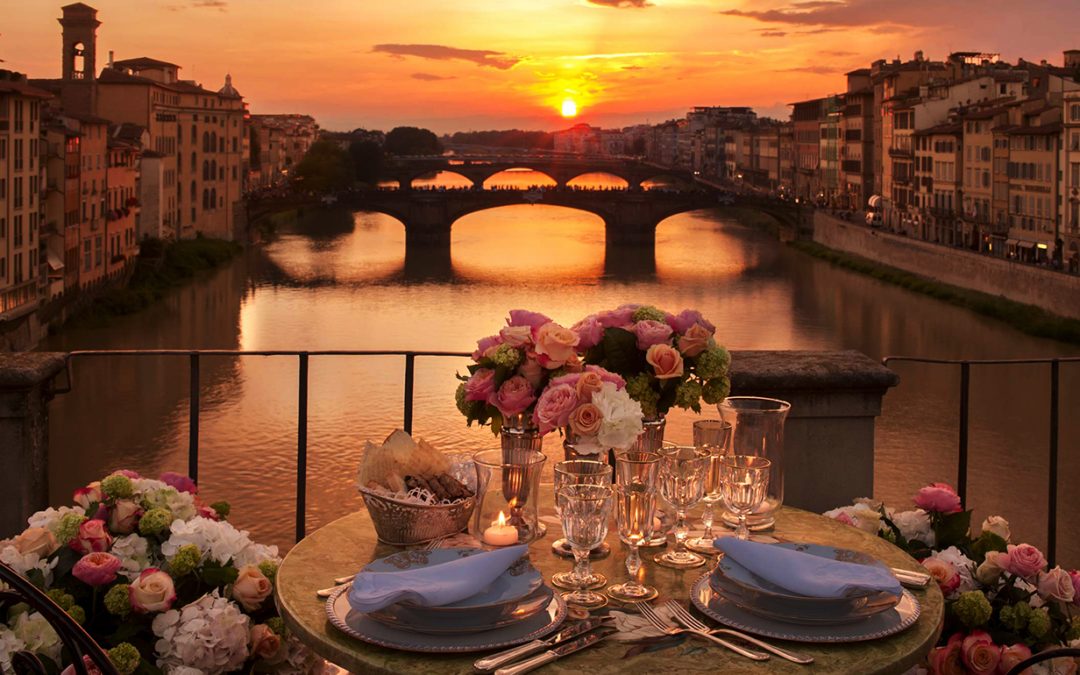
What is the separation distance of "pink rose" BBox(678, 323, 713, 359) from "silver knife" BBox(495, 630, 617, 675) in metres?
0.43

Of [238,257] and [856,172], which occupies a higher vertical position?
[856,172]

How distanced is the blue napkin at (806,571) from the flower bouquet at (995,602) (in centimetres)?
21

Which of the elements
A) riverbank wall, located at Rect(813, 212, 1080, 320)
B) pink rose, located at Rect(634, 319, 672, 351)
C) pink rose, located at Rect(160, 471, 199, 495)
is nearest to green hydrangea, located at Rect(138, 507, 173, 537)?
pink rose, located at Rect(160, 471, 199, 495)

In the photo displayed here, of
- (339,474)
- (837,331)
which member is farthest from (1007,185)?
(339,474)

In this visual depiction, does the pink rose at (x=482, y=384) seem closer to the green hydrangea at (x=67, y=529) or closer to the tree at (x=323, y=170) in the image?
the green hydrangea at (x=67, y=529)

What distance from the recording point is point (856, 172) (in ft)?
115

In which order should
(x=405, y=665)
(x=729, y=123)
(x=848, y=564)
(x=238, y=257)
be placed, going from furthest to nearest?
(x=729, y=123)
(x=238, y=257)
(x=848, y=564)
(x=405, y=665)

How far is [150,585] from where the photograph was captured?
1.53m

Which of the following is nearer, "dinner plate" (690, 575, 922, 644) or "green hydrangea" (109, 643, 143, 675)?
"dinner plate" (690, 575, 922, 644)

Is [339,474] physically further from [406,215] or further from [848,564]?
[406,215]

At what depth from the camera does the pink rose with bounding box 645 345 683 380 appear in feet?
5.28

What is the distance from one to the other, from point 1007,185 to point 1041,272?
5.95m

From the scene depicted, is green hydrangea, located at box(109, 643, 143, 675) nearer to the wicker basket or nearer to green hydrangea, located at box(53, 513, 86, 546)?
green hydrangea, located at box(53, 513, 86, 546)

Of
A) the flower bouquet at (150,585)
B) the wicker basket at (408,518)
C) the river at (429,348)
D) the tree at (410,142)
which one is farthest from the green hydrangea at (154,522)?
the tree at (410,142)
